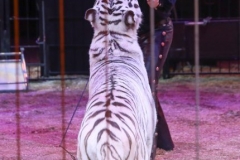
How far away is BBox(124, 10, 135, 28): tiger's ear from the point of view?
130 inches

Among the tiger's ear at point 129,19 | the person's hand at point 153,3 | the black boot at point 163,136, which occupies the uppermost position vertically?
the person's hand at point 153,3

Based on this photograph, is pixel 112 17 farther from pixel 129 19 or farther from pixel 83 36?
pixel 83 36

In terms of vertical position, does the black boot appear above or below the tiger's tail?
below

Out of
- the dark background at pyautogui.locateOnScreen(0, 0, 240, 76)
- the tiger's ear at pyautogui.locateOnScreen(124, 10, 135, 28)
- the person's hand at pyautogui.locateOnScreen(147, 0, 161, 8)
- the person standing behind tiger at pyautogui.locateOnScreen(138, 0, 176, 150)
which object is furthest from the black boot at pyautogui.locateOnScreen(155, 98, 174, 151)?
the dark background at pyautogui.locateOnScreen(0, 0, 240, 76)

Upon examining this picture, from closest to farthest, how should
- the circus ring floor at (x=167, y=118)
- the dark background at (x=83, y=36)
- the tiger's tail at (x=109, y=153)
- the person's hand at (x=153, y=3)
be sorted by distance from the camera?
the tiger's tail at (x=109, y=153)
the person's hand at (x=153, y=3)
the circus ring floor at (x=167, y=118)
the dark background at (x=83, y=36)

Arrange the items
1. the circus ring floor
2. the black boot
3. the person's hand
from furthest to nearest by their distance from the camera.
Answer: the circus ring floor < the black boot < the person's hand

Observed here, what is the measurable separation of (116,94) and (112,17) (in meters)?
0.63

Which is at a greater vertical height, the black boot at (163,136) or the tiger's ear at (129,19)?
the tiger's ear at (129,19)

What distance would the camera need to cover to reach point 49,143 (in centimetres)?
547

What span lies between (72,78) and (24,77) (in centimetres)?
91

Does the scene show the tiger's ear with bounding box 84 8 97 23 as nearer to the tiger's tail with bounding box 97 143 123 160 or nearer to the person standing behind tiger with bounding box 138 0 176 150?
the person standing behind tiger with bounding box 138 0 176 150

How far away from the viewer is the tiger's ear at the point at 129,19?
130 inches

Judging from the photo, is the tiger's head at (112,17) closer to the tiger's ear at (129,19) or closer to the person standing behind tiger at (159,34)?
the tiger's ear at (129,19)

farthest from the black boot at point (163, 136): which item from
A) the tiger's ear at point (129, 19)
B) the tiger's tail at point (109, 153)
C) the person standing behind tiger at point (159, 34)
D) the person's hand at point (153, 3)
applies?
the tiger's tail at point (109, 153)
